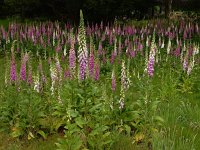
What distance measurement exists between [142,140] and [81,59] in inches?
66.8

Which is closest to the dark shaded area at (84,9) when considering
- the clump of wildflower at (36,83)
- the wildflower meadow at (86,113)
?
the wildflower meadow at (86,113)

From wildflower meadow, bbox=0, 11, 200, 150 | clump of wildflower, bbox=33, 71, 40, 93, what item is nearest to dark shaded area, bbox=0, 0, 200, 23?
wildflower meadow, bbox=0, 11, 200, 150

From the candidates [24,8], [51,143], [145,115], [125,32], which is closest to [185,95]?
[145,115]

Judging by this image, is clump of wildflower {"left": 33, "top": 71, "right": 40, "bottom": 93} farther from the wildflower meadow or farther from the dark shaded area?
the dark shaded area

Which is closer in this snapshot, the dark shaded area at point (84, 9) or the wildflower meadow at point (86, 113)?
the wildflower meadow at point (86, 113)

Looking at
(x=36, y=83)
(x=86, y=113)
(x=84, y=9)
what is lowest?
(x=86, y=113)

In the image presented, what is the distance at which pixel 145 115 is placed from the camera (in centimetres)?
649

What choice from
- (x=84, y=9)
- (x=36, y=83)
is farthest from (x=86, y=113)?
(x=84, y=9)

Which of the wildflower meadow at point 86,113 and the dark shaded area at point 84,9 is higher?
the dark shaded area at point 84,9

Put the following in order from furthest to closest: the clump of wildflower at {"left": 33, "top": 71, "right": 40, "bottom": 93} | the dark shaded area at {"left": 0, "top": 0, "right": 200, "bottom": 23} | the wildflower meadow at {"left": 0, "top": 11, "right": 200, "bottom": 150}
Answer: the dark shaded area at {"left": 0, "top": 0, "right": 200, "bottom": 23}, the clump of wildflower at {"left": 33, "top": 71, "right": 40, "bottom": 93}, the wildflower meadow at {"left": 0, "top": 11, "right": 200, "bottom": 150}

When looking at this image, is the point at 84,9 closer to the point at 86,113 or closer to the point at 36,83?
the point at 36,83

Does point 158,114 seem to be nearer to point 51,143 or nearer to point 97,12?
point 51,143

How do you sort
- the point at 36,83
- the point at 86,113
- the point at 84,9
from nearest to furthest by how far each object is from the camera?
1. the point at 86,113
2. the point at 36,83
3. the point at 84,9

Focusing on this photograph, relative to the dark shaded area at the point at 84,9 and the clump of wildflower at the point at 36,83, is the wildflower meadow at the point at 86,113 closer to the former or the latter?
the clump of wildflower at the point at 36,83
